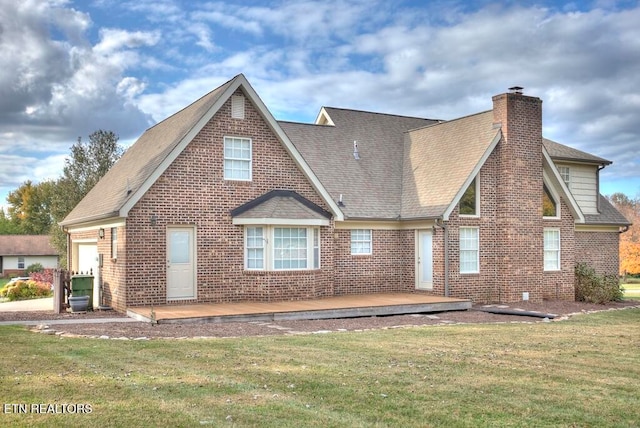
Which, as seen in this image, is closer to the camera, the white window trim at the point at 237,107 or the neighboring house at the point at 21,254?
the white window trim at the point at 237,107

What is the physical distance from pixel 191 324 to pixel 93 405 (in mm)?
7782

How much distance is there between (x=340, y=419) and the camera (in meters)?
6.80

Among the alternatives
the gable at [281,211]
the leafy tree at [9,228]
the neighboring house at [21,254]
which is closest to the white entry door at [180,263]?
the gable at [281,211]

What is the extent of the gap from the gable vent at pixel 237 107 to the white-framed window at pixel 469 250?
820 centimetres

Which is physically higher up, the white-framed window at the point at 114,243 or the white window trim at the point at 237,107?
the white window trim at the point at 237,107

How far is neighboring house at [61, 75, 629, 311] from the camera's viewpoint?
1808 cm

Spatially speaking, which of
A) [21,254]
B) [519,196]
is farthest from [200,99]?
[21,254]

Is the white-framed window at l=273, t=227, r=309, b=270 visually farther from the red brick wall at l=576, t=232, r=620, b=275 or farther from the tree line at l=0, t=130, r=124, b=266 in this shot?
the tree line at l=0, t=130, r=124, b=266

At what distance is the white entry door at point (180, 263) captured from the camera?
17953mm

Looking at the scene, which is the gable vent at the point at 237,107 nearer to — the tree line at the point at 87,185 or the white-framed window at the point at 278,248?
the white-framed window at the point at 278,248

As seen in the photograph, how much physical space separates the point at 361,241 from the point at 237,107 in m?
6.32

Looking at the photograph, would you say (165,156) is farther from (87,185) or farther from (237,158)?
(87,185)

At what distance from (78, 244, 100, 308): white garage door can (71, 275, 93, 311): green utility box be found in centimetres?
165

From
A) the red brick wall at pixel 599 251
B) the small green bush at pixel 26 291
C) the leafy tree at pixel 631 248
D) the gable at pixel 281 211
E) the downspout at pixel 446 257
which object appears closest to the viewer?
the gable at pixel 281 211
